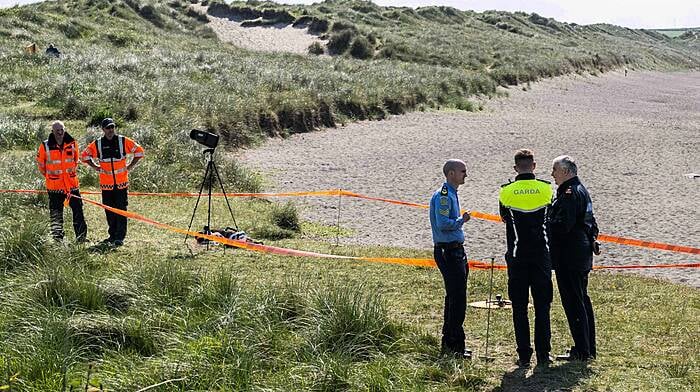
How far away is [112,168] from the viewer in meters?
10.5

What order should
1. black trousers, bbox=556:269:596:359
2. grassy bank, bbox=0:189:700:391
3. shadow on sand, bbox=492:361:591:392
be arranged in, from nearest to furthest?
grassy bank, bbox=0:189:700:391 < shadow on sand, bbox=492:361:591:392 < black trousers, bbox=556:269:596:359

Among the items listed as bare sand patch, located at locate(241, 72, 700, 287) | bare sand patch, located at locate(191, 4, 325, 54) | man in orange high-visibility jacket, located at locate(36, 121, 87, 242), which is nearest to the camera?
man in orange high-visibility jacket, located at locate(36, 121, 87, 242)

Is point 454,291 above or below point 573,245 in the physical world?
below

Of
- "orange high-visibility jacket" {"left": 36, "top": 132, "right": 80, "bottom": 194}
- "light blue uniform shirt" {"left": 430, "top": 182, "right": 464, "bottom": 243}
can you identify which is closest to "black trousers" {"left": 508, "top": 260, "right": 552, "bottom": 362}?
"light blue uniform shirt" {"left": 430, "top": 182, "right": 464, "bottom": 243}

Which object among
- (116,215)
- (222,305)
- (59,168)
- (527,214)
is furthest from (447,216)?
(59,168)

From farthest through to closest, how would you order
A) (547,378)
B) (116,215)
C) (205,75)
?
(205,75) < (116,215) < (547,378)

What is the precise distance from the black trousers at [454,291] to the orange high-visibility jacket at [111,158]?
5303 mm

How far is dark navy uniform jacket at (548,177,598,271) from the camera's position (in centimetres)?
653

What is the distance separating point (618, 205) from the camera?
16.3 meters

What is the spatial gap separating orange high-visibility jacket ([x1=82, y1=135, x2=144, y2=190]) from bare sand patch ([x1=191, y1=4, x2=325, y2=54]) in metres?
39.6

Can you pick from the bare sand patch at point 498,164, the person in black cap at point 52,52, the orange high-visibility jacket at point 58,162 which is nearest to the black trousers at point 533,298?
the bare sand patch at point 498,164

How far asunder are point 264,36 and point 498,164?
36.6 meters

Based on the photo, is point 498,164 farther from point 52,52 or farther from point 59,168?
point 52,52

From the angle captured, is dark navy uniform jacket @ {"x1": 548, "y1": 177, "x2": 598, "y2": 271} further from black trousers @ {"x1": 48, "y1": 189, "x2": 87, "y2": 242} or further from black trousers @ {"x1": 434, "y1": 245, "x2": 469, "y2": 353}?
black trousers @ {"x1": 48, "y1": 189, "x2": 87, "y2": 242}
